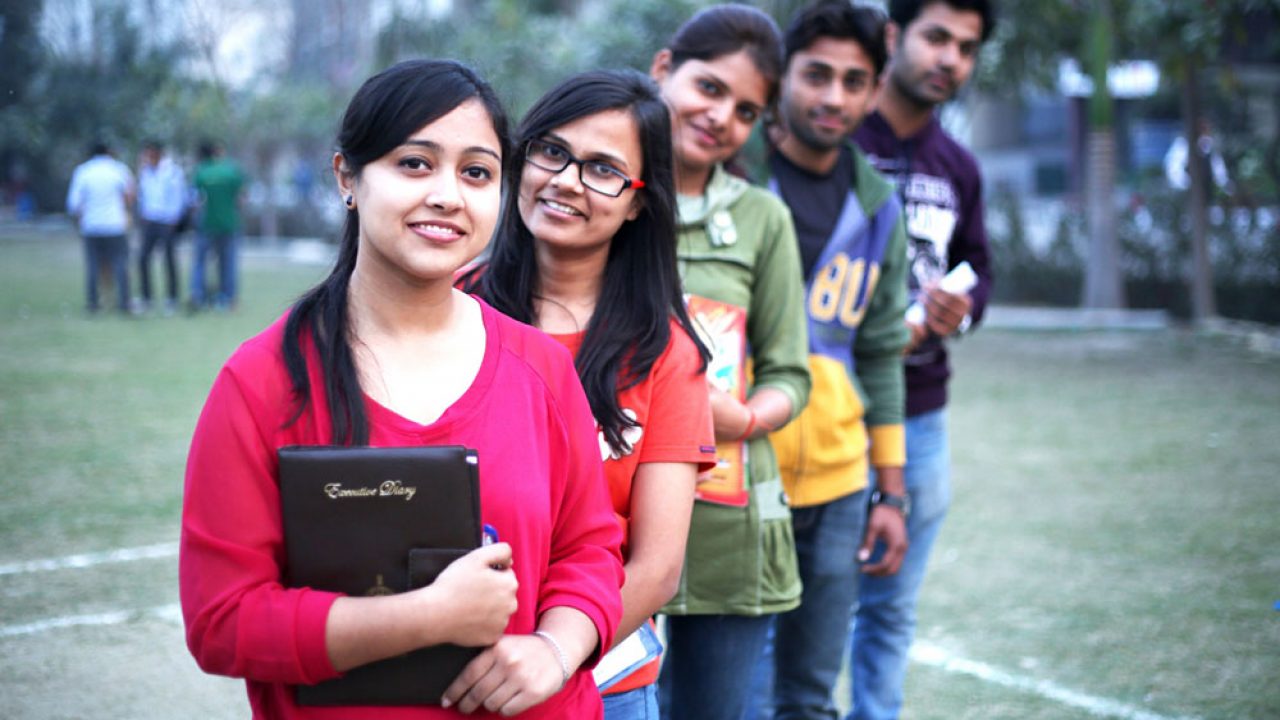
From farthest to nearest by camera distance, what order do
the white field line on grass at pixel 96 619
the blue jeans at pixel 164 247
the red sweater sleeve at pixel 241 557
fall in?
the blue jeans at pixel 164 247, the white field line on grass at pixel 96 619, the red sweater sleeve at pixel 241 557

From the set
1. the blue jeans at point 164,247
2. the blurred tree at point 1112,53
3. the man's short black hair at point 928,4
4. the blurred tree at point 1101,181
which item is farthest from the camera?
the blue jeans at point 164,247

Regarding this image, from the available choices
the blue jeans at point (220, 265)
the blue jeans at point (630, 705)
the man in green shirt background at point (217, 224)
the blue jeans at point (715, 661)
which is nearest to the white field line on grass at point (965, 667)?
the blue jeans at point (715, 661)

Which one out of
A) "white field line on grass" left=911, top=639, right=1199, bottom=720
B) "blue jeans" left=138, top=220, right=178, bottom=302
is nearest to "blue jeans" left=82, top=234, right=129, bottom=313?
"blue jeans" left=138, top=220, right=178, bottom=302

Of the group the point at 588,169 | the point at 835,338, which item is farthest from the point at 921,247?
the point at 588,169

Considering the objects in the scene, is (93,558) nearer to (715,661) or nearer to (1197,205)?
(715,661)

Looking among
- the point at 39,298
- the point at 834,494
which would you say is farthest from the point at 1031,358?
the point at 39,298

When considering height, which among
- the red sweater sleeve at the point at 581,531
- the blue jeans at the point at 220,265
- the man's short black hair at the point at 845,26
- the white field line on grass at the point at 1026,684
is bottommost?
the white field line on grass at the point at 1026,684

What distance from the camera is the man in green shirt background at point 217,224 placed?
16.4m

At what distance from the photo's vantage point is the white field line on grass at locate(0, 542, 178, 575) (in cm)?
561

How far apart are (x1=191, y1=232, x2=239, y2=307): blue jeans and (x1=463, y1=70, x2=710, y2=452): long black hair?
15.2 metres

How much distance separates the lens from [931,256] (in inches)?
146

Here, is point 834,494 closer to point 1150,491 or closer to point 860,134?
point 860,134

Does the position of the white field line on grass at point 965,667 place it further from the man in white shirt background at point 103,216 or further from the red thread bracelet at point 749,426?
the man in white shirt background at point 103,216

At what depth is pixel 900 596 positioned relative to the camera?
3516 mm
